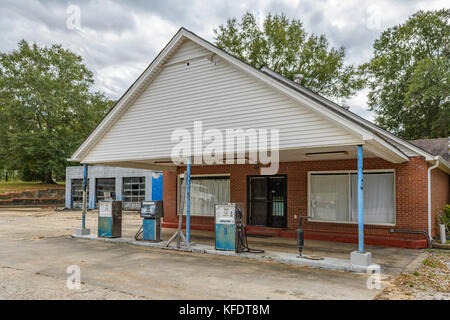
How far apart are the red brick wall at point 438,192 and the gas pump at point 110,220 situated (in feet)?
35.6

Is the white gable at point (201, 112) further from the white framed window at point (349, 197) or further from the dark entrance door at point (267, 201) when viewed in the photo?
the dark entrance door at point (267, 201)

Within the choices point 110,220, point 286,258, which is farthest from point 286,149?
point 110,220

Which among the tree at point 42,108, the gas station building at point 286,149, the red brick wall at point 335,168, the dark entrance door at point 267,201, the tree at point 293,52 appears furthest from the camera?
the tree at point 42,108

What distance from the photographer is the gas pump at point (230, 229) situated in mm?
9273

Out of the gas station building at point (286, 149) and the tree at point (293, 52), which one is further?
the tree at point (293, 52)

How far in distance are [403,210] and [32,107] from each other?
124 ft

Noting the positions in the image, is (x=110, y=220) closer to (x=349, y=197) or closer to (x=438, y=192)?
(x=349, y=197)

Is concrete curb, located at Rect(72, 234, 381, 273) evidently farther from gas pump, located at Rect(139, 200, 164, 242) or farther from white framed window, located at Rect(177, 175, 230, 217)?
white framed window, located at Rect(177, 175, 230, 217)

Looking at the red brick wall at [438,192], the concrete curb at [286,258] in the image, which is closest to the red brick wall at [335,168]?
the red brick wall at [438,192]

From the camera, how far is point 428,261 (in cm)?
860

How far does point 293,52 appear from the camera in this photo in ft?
110

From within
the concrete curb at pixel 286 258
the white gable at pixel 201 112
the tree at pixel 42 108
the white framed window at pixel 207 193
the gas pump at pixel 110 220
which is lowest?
the concrete curb at pixel 286 258

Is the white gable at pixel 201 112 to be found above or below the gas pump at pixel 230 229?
above
